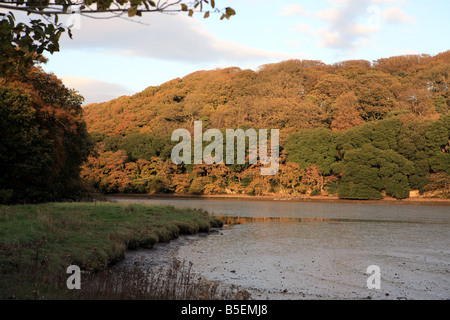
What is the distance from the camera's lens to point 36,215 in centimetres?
1360

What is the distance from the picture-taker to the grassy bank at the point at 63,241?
22.4 feet

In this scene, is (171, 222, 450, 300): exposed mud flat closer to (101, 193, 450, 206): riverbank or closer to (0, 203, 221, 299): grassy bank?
(0, 203, 221, 299): grassy bank

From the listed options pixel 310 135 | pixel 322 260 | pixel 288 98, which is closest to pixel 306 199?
pixel 310 135

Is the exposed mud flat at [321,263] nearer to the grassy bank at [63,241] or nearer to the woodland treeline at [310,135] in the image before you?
the grassy bank at [63,241]

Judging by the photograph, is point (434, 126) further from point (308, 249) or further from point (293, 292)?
point (293, 292)

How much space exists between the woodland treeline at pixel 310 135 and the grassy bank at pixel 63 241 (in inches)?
947

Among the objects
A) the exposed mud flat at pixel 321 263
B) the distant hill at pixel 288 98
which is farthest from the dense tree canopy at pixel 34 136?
the distant hill at pixel 288 98

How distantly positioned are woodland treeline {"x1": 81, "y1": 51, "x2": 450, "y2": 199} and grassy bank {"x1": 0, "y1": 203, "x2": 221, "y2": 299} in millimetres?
24058

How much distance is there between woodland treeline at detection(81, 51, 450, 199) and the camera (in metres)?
47.1

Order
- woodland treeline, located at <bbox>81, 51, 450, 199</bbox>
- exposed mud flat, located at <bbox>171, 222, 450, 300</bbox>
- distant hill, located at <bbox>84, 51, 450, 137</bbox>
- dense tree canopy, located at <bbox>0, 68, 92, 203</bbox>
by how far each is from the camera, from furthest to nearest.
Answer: distant hill, located at <bbox>84, 51, 450, 137</bbox>
woodland treeline, located at <bbox>81, 51, 450, 199</bbox>
dense tree canopy, located at <bbox>0, 68, 92, 203</bbox>
exposed mud flat, located at <bbox>171, 222, 450, 300</bbox>

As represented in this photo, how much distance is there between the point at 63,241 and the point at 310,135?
4494 cm

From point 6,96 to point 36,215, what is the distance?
11102 mm

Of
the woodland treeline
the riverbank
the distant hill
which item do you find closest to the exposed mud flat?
the riverbank
